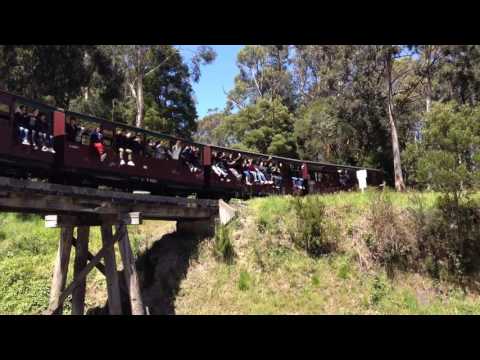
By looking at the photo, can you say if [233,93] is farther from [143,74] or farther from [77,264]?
[77,264]

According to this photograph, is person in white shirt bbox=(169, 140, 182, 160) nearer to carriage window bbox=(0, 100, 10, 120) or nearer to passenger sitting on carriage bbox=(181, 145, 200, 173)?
passenger sitting on carriage bbox=(181, 145, 200, 173)

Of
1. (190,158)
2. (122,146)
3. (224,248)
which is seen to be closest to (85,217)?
(122,146)

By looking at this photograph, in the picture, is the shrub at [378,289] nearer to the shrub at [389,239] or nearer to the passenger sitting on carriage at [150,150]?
the shrub at [389,239]

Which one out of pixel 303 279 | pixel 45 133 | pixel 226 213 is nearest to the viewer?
pixel 45 133

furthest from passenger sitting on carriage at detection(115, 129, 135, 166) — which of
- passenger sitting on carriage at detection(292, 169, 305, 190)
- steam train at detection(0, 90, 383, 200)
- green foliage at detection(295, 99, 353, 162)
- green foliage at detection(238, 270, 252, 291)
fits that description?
green foliage at detection(295, 99, 353, 162)

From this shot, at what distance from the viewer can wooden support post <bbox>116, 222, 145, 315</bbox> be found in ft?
37.8

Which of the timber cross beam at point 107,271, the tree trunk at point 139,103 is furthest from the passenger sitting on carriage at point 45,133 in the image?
the tree trunk at point 139,103

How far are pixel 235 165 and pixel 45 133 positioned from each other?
7.49 metres

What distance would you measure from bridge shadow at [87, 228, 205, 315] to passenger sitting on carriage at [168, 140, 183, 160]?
9.41 ft

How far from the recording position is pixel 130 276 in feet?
38.0

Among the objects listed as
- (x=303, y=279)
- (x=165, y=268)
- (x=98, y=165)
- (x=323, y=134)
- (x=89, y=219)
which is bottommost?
(x=303, y=279)

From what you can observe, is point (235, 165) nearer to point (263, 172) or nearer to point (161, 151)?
point (263, 172)

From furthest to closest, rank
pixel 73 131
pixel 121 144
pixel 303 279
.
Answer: pixel 303 279 < pixel 121 144 < pixel 73 131

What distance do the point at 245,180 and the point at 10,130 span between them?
28.9 feet
